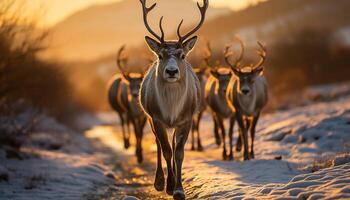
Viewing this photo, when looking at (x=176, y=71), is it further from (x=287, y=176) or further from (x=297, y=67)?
(x=297, y=67)

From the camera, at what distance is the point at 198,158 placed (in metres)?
11.8

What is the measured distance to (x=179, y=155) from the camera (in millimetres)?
7617

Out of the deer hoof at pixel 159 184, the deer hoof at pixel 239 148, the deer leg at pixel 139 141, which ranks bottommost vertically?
the deer hoof at pixel 159 184

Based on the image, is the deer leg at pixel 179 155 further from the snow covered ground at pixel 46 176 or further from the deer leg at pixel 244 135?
the deer leg at pixel 244 135

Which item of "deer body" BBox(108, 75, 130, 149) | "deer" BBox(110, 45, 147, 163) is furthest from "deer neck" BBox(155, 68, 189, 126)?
"deer body" BBox(108, 75, 130, 149)


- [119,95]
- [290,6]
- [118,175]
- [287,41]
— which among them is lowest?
[118,175]

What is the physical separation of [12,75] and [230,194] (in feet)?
29.9

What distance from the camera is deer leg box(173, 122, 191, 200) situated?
7309 mm

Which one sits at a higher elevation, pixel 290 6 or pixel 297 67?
pixel 290 6

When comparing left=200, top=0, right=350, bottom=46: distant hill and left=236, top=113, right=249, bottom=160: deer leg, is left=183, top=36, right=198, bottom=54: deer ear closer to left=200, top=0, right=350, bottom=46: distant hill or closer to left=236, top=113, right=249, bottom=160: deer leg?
left=236, top=113, right=249, bottom=160: deer leg

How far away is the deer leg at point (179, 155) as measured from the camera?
7.31 meters

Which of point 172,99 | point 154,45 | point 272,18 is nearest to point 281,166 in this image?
point 172,99

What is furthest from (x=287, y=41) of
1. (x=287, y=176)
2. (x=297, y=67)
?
(x=287, y=176)

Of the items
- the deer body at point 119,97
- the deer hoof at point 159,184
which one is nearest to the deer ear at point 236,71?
the deer hoof at point 159,184
